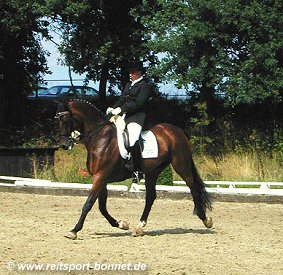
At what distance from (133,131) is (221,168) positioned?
11444mm

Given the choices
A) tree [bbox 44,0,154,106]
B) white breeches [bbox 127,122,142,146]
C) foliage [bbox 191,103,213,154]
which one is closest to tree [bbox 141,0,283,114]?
foliage [bbox 191,103,213,154]

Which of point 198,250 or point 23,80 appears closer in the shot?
point 198,250

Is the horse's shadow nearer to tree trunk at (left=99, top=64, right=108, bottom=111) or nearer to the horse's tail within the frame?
the horse's tail

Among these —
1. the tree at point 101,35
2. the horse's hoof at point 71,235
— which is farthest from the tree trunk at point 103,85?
the horse's hoof at point 71,235

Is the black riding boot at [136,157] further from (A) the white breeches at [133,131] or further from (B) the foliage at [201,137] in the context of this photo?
(B) the foliage at [201,137]

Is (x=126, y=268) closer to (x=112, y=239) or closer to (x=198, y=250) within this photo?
(x=198, y=250)

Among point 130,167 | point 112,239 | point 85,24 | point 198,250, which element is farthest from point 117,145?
point 85,24

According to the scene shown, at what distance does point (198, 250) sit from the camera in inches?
413

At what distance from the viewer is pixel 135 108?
12.2 m

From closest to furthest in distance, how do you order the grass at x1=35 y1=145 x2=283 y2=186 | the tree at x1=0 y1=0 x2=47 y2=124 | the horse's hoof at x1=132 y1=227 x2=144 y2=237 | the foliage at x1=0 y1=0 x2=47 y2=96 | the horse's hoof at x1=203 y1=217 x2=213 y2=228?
1. the horse's hoof at x1=132 y1=227 x2=144 y2=237
2. the horse's hoof at x1=203 y1=217 x2=213 y2=228
3. the grass at x1=35 y1=145 x2=283 y2=186
4. the foliage at x1=0 y1=0 x2=47 y2=96
5. the tree at x1=0 y1=0 x2=47 y2=124

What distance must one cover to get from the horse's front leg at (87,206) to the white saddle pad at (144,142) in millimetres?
611

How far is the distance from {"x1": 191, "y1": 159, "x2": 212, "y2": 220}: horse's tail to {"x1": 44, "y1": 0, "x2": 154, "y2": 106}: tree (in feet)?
46.0

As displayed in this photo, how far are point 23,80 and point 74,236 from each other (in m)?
20.8

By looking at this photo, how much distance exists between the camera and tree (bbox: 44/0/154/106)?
26.9 m
